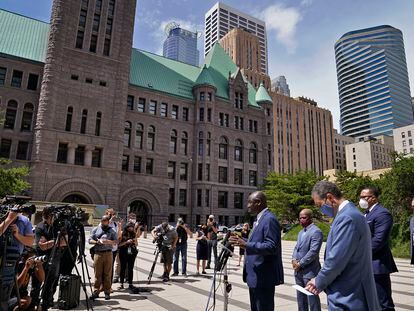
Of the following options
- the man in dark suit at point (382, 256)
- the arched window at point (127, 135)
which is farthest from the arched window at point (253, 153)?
the man in dark suit at point (382, 256)

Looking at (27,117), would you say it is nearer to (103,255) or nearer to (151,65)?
(151,65)

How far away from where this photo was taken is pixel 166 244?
11.2m

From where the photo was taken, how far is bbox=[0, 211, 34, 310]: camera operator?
4.65 metres

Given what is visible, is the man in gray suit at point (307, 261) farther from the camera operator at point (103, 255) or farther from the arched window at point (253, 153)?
the arched window at point (253, 153)

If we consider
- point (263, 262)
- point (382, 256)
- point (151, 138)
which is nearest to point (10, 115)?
point (151, 138)

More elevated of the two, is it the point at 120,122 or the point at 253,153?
the point at 120,122

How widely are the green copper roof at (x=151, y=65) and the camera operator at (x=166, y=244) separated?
3864 centimetres

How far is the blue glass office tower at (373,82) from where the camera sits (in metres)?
153

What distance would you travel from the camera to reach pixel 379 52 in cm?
15888

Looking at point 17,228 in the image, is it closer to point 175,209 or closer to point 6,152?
point 6,152

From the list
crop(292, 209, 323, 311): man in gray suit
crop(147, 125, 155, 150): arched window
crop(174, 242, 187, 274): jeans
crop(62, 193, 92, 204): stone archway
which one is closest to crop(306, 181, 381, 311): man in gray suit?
crop(292, 209, 323, 311): man in gray suit

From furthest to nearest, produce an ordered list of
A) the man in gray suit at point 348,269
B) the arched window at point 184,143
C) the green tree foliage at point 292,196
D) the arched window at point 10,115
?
the arched window at point 184,143 → the arched window at point 10,115 → the green tree foliage at point 292,196 → the man in gray suit at point 348,269

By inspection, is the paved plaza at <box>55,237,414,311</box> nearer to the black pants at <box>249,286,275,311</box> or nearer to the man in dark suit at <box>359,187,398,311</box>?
the man in dark suit at <box>359,187,398,311</box>

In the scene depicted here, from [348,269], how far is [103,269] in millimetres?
6864
